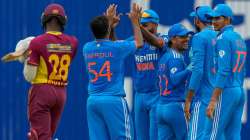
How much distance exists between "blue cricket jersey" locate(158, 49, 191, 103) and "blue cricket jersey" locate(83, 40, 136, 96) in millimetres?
778

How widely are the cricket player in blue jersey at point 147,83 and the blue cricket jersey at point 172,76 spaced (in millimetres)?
528

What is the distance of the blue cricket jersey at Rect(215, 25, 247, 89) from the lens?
10859 mm

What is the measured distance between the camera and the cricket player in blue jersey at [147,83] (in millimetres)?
12672

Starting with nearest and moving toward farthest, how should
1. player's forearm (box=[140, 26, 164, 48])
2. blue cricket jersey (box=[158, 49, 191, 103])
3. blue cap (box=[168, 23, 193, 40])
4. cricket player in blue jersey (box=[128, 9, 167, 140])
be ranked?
blue cricket jersey (box=[158, 49, 191, 103])
blue cap (box=[168, 23, 193, 40])
player's forearm (box=[140, 26, 164, 48])
cricket player in blue jersey (box=[128, 9, 167, 140])

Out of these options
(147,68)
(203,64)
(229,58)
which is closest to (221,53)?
(229,58)

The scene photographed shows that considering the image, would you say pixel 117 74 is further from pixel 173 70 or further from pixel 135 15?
pixel 173 70

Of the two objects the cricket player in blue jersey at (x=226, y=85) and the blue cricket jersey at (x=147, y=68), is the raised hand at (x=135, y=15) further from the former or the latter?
the blue cricket jersey at (x=147, y=68)

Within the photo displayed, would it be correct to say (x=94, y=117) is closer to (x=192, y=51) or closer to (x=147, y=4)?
(x=192, y=51)

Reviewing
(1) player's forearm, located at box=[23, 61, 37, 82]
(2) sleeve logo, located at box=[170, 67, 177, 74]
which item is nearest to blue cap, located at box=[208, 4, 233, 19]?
(2) sleeve logo, located at box=[170, 67, 177, 74]

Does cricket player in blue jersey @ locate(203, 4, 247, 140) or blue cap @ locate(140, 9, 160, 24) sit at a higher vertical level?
blue cap @ locate(140, 9, 160, 24)

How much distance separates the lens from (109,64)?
37.0ft

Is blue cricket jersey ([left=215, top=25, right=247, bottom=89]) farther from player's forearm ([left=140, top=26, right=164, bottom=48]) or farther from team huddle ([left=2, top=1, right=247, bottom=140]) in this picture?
player's forearm ([left=140, top=26, right=164, bottom=48])

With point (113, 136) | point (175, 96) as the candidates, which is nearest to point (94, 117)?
point (113, 136)

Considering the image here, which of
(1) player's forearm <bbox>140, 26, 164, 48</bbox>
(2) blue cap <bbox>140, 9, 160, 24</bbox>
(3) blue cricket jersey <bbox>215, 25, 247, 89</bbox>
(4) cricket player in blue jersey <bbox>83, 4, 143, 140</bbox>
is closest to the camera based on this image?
(3) blue cricket jersey <bbox>215, 25, 247, 89</bbox>
